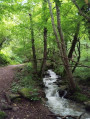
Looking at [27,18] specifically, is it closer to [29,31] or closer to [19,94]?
[29,31]

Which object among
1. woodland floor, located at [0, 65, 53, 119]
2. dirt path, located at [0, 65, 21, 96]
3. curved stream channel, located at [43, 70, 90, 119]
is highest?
dirt path, located at [0, 65, 21, 96]

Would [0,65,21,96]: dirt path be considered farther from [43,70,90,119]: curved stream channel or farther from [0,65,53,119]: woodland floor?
[43,70,90,119]: curved stream channel

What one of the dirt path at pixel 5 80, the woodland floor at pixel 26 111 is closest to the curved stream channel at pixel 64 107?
the woodland floor at pixel 26 111

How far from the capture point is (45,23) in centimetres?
934

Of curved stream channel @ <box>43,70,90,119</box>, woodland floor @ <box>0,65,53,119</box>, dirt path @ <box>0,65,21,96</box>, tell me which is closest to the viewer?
woodland floor @ <box>0,65,53,119</box>

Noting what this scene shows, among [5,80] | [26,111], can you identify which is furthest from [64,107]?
[5,80]

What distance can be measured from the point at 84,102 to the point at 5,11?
27.7ft

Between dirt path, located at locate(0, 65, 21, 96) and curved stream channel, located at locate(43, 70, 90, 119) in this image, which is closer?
curved stream channel, located at locate(43, 70, 90, 119)

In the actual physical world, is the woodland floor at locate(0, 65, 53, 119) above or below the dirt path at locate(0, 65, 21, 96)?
below

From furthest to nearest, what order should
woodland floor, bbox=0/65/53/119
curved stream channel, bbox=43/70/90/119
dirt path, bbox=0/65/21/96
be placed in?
dirt path, bbox=0/65/21/96
curved stream channel, bbox=43/70/90/119
woodland floor, bbox=0/65/53/119

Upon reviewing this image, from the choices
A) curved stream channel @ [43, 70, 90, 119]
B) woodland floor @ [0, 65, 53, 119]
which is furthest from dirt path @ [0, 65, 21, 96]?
curved stream channel @ [43, 70, 90, 119]

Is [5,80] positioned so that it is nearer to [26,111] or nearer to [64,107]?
[26,111]

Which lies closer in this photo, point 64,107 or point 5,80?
point 64,107

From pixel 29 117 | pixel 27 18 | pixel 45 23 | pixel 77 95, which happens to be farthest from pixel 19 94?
pixel 27 18
